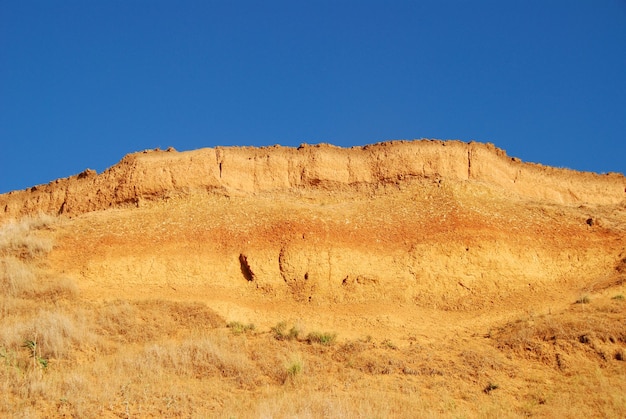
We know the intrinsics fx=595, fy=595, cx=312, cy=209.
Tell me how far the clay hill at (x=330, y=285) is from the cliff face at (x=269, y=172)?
0.07m

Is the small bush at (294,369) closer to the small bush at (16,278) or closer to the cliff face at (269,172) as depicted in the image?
the small bush at (16,278)

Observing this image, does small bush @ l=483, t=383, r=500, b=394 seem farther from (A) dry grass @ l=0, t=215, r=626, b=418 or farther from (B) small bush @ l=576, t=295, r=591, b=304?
(B) small bush @ l=576, t=295, r=591, b=304

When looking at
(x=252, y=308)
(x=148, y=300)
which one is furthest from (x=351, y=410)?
(x=148, y=300)

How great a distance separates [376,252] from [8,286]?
33.2 ft

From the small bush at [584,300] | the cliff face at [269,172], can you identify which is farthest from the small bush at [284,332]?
the small bush at [584,300]

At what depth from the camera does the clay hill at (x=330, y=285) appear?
1173cm

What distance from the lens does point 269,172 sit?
2108cm

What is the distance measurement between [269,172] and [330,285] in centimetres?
590

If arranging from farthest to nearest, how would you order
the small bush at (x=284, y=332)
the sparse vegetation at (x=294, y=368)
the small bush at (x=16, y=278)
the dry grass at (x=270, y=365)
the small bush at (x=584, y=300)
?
the small bush at (x=584, y=300)
the small bush at (x=16, y=278)
the small bush at (x=284, y=332)
the sparse vegetation at (x=294, y=368)
the dry grass at (x=270, y=365)

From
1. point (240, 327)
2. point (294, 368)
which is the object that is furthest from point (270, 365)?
point (240, 327)

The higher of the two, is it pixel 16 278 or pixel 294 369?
pixel 16 278

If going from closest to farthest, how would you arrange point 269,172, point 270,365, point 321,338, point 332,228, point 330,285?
point 270,365
point 321,338
point 330,285
point 332,228
point 269,172

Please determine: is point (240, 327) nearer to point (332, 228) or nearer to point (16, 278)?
point (332, 228)

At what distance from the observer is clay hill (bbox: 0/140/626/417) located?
11.7 m
